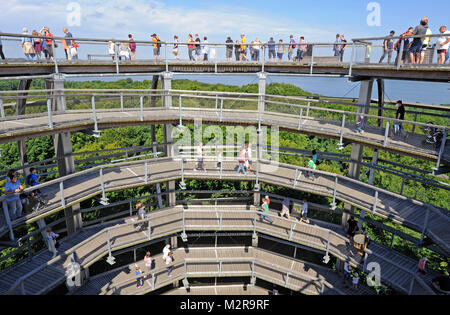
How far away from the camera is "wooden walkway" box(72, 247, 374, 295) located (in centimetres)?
1664

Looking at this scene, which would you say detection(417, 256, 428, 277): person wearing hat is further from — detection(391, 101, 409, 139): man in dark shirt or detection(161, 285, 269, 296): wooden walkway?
detection(161, 285, 269, 296): wooden walkway

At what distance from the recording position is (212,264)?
1894 centimetres

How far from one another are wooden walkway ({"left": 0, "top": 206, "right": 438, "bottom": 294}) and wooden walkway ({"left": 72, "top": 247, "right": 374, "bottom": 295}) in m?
1.92

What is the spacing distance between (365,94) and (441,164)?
5.02 metres

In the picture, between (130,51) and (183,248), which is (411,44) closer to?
(130,51)

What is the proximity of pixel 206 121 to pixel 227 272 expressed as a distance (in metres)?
8.50

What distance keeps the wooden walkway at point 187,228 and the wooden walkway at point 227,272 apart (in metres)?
1.92

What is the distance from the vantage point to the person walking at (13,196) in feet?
38.9

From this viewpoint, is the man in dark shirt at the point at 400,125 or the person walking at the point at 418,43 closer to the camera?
the person walking at the point at 418,43

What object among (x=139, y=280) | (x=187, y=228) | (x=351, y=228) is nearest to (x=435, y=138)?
(x=351, y=228)

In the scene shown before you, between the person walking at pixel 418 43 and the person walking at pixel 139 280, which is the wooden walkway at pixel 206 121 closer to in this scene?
the person walking at pixel 418 43

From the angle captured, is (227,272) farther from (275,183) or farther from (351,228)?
(351,228)

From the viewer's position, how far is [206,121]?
16859mm

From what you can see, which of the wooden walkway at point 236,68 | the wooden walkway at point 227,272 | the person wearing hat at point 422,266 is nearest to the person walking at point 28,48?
the wooden walkway at point 236,68
